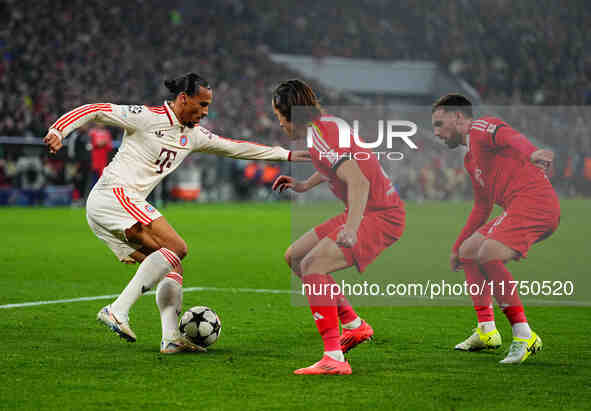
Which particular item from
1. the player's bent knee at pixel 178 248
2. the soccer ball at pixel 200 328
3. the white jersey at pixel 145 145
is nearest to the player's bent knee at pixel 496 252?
the white jersey at pixel 145 145

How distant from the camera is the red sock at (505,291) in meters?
5.53

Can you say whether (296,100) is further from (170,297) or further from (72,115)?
(170,297)

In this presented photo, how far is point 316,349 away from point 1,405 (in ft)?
7.64

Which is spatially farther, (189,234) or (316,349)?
(189,234)

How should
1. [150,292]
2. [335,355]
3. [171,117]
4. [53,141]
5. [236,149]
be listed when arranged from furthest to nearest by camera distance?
[150,292], [236,149], [171,117], [53,141], [335,355]

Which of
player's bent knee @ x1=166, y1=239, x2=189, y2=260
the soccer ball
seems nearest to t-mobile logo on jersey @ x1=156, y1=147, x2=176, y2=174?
player's bent knee @ x1=166, y1=239, x2=189, y2=260

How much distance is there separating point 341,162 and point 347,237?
0.43 m

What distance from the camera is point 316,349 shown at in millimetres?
5855

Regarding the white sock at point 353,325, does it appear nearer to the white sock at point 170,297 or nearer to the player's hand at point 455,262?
the player's hand at point 455,262

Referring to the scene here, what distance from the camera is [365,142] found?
5.70m

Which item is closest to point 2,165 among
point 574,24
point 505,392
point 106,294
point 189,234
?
point 189,234

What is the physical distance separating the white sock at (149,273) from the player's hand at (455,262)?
5.92 feet

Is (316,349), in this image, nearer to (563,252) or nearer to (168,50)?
(563,252)

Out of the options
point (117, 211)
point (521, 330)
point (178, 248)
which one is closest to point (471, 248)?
point (521, 330)
